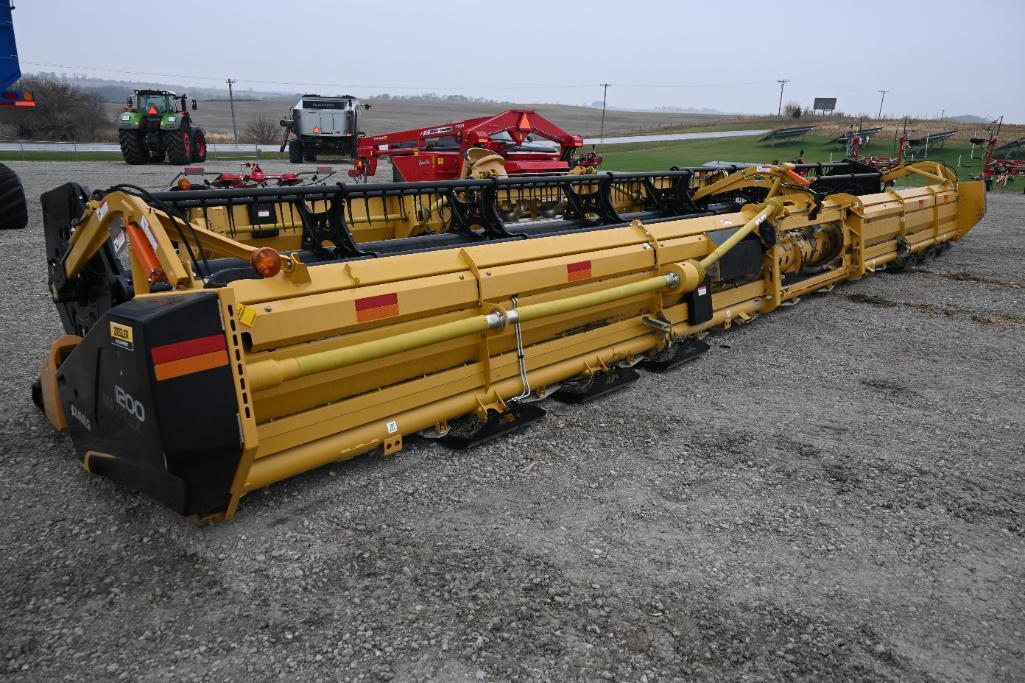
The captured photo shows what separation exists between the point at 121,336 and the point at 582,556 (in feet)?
6.84

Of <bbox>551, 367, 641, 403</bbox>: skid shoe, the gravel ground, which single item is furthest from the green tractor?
<bbox>551, 367, 641, 403</bbox>: skid shoe

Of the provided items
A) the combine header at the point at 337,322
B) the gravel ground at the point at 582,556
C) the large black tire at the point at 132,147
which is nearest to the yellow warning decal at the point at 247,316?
the combine header at the point at 337,322

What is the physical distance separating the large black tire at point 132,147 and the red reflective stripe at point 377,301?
888 inches

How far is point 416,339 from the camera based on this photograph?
139 inches

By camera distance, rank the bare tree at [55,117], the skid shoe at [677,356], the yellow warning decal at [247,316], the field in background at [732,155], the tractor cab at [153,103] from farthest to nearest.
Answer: the bare tree at [55,117] → the field in background at [732,155] → the tractor cab at [153,103] → the skid shoe at [677,356] → the yellow warning decal at [247,316]

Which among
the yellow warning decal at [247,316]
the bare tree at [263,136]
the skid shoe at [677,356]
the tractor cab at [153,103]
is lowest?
the skid shoe at [677,356]

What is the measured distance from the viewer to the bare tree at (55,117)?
36250 mm

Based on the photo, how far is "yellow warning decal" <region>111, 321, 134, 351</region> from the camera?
2.67m

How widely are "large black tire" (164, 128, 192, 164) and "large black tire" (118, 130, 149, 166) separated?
2.55 feet

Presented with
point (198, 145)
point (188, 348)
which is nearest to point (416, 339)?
point (188, 348)

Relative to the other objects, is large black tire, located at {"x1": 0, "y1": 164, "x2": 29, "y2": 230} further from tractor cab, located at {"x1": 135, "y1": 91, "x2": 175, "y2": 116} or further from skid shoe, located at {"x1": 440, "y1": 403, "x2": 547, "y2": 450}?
tractor cab, located at {"x1": 135, "y1": 91, "x2": 175, "y2": 116}

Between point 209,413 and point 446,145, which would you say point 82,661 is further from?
point 446,145

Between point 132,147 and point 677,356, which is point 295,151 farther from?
point 677,356

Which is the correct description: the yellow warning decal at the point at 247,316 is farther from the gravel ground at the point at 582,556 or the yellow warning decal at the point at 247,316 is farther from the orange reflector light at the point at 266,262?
the gravel ground at the point at 582,556
